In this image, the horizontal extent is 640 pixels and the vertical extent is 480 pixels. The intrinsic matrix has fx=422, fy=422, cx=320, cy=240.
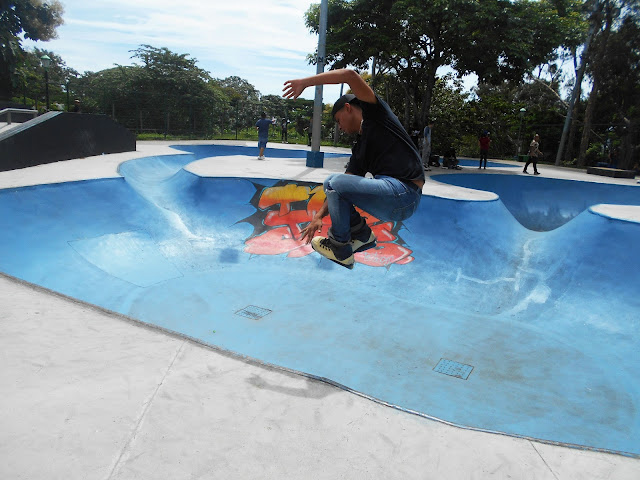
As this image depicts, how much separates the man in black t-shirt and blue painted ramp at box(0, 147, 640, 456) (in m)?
1.97

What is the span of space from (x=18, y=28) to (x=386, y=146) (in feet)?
123

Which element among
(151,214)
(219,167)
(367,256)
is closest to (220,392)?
(367,256)

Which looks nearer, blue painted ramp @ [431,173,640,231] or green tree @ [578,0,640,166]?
blue painted ramp @ [431,173,640,231]

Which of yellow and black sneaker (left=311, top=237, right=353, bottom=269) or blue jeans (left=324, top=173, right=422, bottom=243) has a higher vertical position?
blue jeans (left=324, top=173, right=422, bottom=243)

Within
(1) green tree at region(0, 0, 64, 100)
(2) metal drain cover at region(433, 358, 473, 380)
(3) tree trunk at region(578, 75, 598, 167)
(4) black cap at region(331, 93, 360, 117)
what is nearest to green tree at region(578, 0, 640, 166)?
(3) tree trunk at region(578, 75, 598, 167)

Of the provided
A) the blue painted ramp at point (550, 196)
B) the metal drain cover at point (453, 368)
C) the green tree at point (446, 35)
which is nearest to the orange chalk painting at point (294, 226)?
the metal drain cover at point (453, 368)

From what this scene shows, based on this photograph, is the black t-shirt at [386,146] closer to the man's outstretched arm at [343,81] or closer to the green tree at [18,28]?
the man's outstretched arm at [343,81]

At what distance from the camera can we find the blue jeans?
3107 mm

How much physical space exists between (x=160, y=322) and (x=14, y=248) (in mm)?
2362

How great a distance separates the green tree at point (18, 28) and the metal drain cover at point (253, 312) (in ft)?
101

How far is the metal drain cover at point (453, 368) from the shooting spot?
15.2ft

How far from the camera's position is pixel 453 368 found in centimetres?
478

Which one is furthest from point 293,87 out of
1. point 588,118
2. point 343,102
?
point 588,118

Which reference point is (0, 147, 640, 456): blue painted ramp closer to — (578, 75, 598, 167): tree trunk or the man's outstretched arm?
the man's outstretched arm
